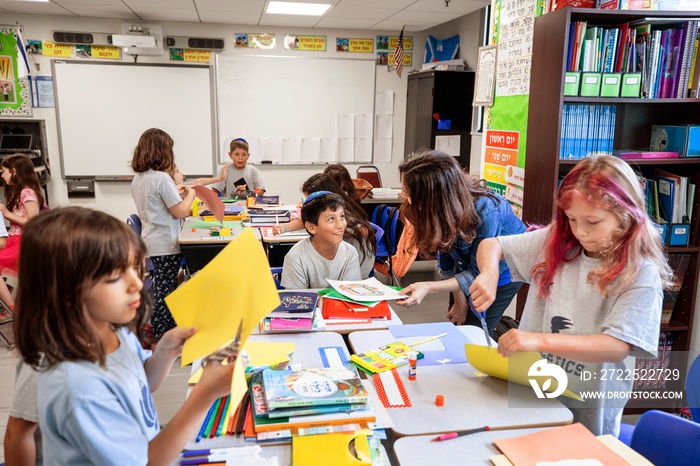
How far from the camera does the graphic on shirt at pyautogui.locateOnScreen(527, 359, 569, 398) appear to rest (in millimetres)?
1333

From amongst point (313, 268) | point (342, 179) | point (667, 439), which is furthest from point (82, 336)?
point (342, 179)

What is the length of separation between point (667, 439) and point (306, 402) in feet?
2.87

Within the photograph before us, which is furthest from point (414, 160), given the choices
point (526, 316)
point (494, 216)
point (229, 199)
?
point (229, 199)

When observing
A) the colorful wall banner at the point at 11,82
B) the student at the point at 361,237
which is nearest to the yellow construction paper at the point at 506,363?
the student at the point at 361,237

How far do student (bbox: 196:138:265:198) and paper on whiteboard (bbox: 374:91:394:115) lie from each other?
2.20 meters

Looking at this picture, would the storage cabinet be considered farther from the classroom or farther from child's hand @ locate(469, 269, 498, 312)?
child's hand @ locate(469, 269, 498, 312)

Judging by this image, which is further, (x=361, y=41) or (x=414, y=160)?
(x=361, y=41)

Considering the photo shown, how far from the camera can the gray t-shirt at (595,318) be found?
1.23 m

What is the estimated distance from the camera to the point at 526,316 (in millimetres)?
1563

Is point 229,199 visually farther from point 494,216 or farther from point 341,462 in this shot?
point 341,462

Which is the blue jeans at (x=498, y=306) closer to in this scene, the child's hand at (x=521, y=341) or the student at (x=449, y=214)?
the student at (x=449, y=214)

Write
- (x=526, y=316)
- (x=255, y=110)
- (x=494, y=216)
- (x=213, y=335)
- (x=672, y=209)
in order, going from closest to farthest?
(x=213, y=335) < (x=526, y=316) < (x=494, y=216) < (x=672, y=209) < (x=255, y=110)

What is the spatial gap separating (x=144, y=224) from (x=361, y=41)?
4.16 m

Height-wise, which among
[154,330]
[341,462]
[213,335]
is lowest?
[154,330]
